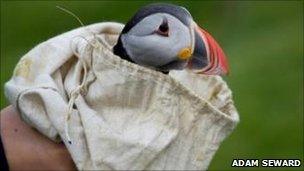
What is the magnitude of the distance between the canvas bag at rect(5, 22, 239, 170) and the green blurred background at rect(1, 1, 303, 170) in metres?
1.59

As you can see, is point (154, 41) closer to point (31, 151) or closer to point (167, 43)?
point (167, 43)

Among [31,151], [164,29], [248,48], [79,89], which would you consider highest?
[164,29]

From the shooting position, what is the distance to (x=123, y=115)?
7.64 ft

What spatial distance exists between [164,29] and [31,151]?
455 mm

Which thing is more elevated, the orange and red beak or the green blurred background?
the orange and red beak

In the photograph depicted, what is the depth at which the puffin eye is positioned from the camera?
252 cm

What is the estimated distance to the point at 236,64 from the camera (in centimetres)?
457

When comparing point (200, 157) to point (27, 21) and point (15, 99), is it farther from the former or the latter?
point (27, 21)

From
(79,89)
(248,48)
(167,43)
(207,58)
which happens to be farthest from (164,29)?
(248,48)

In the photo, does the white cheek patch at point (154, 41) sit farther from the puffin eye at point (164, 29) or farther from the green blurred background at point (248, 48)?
the green blurred background at point (248, 48)

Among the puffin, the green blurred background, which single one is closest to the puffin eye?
the puffin

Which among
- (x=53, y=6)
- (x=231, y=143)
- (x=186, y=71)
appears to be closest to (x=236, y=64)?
(x=231, y=143)

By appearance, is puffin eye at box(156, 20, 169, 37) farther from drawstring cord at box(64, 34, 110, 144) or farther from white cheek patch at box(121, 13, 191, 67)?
drawstring cord at box(64, 34, 110, 144)

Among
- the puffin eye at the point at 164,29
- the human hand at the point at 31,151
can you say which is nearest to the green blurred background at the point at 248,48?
the puffin eye at the point at 164,29
